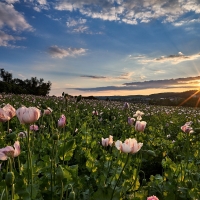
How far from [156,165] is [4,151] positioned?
13.8ft

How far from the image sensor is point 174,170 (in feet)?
11.8

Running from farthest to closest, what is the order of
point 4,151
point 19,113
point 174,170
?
point 174,170 → point 19,113 → point 4,151

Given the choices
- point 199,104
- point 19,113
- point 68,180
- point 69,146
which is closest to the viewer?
point 19,113

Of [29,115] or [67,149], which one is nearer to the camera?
[29,115]

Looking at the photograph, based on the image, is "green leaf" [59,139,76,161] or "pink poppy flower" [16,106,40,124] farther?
"green leaf" [59,139,76,161]

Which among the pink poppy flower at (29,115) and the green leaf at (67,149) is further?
the green leaf at (67,149)

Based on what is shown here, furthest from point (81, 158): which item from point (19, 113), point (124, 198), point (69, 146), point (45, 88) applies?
point (45, 88)

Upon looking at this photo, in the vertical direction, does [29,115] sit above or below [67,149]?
above

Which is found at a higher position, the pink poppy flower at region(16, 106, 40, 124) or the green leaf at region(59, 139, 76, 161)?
the pink poppy flower at region(16, 106, 40, 124)

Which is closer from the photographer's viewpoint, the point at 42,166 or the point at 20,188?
the point at 20,188

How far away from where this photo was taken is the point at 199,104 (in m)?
32.2

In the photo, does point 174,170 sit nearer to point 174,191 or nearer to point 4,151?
point 174,191

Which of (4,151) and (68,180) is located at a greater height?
(4,151)

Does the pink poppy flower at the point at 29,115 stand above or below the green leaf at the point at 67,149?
above
